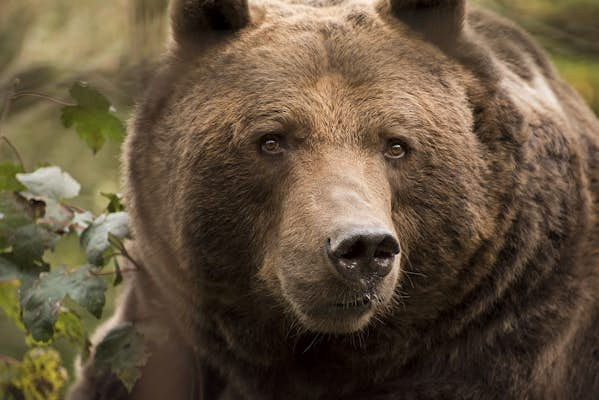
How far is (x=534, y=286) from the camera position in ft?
14.3

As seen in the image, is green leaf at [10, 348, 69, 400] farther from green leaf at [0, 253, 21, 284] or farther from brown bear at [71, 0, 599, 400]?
brown bear at [71, 0, 599, 400]

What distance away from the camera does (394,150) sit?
4.08 m

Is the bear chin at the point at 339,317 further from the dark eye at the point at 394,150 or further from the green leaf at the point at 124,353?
the green leaf at the point at 124,353

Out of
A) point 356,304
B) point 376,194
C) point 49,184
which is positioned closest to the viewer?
point 356,304

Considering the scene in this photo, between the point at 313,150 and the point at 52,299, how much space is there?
1.34 m

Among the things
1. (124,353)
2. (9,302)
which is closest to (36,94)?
(9,302)

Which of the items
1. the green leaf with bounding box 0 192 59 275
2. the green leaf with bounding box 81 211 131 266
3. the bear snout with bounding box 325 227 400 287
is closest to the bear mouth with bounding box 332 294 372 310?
the bear snout with bounding box 325 227 400 287

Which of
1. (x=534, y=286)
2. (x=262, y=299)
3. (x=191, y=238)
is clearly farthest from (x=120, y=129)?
(x=534, y=286)

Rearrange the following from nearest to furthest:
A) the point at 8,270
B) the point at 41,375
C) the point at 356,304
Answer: the point at 356,304 → the point at 8,270 → the point at 41,375

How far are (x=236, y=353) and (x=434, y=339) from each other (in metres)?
0.90

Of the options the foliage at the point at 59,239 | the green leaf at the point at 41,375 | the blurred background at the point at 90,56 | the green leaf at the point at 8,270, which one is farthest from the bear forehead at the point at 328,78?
the green leaf at the point at 41,375

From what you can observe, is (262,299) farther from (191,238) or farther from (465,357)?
(465,357)

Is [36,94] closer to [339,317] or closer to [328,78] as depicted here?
[328,78]

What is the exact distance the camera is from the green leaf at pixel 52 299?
430 cm
